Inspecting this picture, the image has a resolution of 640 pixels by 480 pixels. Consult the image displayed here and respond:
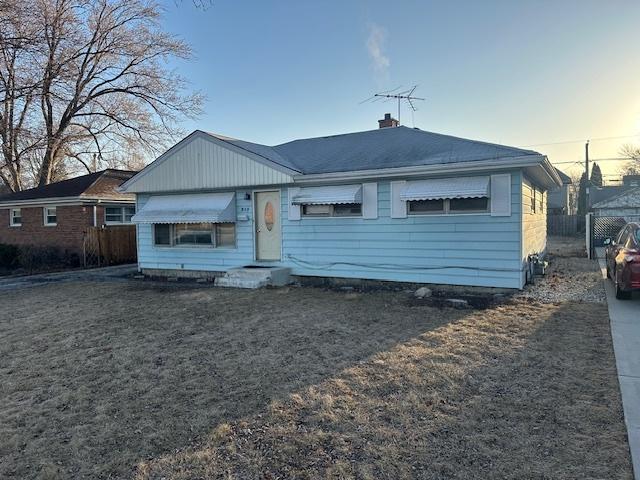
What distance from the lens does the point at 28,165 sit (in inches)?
1315

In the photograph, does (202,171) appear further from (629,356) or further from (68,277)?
(629,356)

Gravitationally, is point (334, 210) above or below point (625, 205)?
below

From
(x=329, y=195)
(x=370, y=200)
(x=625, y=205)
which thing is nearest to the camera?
(x=370, y=200)

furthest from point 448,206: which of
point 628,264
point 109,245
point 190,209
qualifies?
point 109,245

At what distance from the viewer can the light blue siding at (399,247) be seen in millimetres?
8852

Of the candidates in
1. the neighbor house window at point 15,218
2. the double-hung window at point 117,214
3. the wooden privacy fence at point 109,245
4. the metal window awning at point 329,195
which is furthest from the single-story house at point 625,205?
the neighbor house window at point 15,218

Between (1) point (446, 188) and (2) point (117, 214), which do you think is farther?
(2) point (117, 214)

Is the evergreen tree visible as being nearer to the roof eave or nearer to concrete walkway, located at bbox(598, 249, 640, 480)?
the roof eave

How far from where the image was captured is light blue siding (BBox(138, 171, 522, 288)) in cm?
885

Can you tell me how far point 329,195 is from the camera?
33.9ft

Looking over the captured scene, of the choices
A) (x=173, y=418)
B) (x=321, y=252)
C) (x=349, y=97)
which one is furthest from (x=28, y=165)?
(x=173, y=418)

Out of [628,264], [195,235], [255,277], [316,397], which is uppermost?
[195,235]

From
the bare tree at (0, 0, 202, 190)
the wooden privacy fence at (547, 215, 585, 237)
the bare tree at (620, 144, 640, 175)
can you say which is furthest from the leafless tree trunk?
the bare tree at (620, 144, 640, 175)

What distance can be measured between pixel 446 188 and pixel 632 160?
2121 inches
